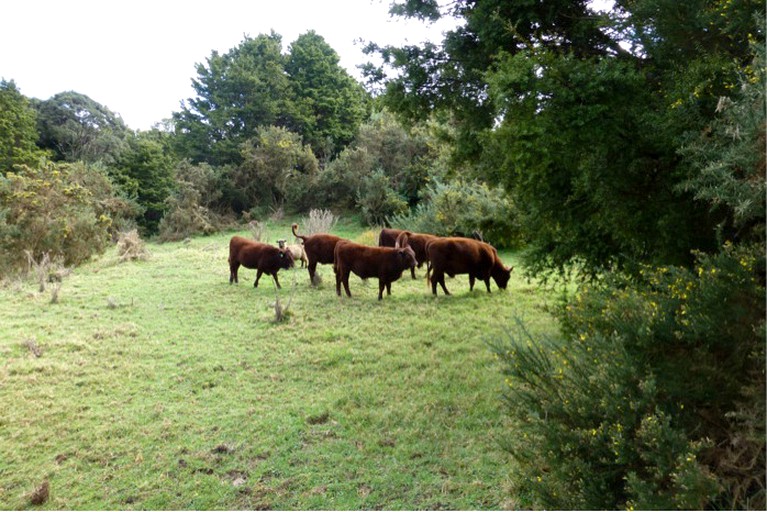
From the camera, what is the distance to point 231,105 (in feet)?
110

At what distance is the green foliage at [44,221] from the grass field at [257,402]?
4.59 m

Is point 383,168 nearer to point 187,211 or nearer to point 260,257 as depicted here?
point 187,211

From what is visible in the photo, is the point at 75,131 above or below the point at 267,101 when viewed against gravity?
below

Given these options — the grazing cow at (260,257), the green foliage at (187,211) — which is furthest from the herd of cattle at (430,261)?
the green foliage at (187,211)

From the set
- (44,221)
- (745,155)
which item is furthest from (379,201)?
(745,155)

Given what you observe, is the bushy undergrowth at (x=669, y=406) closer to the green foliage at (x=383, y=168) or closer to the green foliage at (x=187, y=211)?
the green foliage at (x=383, y=168)

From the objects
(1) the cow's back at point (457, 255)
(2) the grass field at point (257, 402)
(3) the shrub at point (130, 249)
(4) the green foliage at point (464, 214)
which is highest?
(4) the green foliage at point (464, 214)

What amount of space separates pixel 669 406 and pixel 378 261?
803 centimetres

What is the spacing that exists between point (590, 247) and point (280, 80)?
1211 inches

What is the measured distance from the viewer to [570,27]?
20.2 feet

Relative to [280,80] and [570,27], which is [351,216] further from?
[570,27]

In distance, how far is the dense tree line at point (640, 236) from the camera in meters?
2.71

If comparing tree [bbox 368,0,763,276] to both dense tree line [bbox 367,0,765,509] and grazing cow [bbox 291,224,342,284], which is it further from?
grazing cow [bbox 291,224,342,284]

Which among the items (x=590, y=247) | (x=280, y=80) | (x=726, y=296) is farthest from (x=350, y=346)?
(x=280, y=80)
